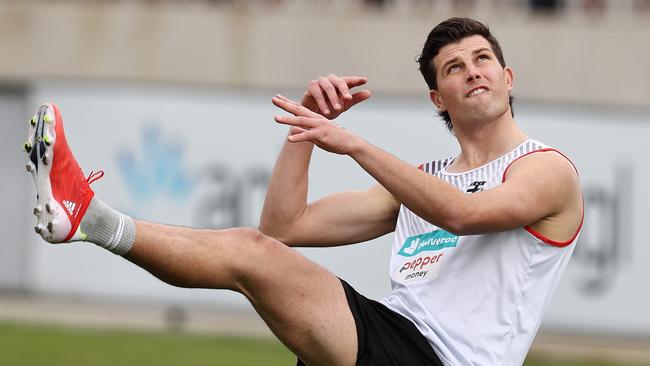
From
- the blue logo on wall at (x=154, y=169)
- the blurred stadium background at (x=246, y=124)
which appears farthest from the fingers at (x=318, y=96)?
the blue logo on wall at (x=154, y=169)

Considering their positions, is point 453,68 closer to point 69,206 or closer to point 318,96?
point 318,96

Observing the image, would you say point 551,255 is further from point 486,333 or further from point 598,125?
point 598,125

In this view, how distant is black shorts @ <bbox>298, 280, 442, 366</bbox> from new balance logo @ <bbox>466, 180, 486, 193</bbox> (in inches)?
22.7

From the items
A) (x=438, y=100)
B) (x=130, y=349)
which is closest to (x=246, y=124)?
(x=130, y=349)

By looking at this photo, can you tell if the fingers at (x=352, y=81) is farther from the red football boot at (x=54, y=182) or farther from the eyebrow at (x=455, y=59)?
the red football boot at (x=54, y=182)

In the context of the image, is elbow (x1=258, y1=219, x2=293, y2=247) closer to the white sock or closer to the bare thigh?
the bare thigh

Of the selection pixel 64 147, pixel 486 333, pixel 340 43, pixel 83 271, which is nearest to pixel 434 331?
Answer: pixel 486 333

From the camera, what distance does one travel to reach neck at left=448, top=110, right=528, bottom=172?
5766 millimetres

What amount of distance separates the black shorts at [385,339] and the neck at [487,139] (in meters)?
0.70

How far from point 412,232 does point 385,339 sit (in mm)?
523

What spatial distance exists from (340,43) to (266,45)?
0.76m

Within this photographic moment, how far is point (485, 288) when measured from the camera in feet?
18.3

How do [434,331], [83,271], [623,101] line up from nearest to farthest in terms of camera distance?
[434,331], [83,271], [623,101]

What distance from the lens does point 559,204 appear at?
18.2 feet
